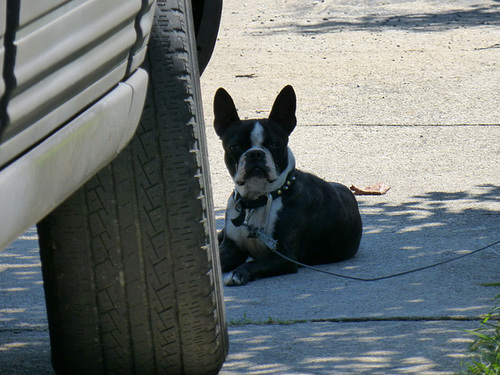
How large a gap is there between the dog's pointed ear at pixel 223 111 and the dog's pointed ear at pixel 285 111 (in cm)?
22

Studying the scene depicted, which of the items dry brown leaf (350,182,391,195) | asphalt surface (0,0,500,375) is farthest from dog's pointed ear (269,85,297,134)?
dry brown leaf (350,182,391,195)

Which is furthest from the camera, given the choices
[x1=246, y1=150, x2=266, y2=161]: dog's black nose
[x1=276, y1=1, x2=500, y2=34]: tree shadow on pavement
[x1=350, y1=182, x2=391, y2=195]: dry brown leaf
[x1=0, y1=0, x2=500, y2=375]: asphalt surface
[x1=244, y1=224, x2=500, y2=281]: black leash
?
[x1=276, y1=1, x2=500, y2=34]: tree shadow on pavement

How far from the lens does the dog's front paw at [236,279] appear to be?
15.6 feet

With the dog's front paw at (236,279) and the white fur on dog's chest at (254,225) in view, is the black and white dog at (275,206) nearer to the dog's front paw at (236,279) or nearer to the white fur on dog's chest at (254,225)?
the white fur on dog's chest at (254,225)

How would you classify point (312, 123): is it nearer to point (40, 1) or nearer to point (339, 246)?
point (339, 246)

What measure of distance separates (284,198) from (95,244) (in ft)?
7.91

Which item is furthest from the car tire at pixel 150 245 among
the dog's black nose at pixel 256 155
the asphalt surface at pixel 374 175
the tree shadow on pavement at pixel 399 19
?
the tree shadow on pavement at pixel 399 19

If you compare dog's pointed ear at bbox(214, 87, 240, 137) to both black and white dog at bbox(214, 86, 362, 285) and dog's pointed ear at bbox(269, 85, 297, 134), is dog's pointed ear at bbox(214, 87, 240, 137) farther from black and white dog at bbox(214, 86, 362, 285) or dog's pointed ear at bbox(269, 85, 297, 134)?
dog's pointed ear at bbox(269, 85, 297, 134)

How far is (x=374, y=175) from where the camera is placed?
679cm

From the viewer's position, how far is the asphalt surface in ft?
11.7

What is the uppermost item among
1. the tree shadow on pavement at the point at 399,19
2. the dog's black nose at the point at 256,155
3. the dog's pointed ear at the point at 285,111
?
the tree shadow on pavement at the point at 399,19

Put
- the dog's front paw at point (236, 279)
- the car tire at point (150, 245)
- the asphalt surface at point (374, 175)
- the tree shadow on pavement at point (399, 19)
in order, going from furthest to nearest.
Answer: the tree shadow on pavement at point (399, 19) < the dog's front paw at point (236, 279) < the asphalt surface at point (374, 175) < the car tire at point (150, 245)

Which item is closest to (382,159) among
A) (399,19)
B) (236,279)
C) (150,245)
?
(236,279)

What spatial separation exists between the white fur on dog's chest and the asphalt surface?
366 millimetres
